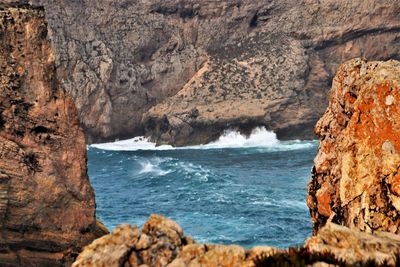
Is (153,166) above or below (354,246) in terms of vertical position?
below

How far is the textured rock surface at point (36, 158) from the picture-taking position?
30.6 m

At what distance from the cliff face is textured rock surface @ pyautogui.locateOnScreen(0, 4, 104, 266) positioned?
73.1 metres

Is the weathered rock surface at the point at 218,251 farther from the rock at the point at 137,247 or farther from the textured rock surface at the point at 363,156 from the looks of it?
the textured rock surface at the point at 363,156

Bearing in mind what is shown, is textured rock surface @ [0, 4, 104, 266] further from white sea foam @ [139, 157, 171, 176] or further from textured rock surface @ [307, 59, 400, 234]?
white sea foam @ [139, 157, 171, 176]

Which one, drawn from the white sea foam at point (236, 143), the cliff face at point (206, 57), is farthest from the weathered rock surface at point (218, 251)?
the cliff face at point (206, 57)

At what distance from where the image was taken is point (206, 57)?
124375 mm

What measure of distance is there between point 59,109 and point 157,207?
1021 inches

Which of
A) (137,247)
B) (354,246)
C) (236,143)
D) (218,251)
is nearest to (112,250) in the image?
(137,247)

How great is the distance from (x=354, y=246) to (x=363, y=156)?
7.51m

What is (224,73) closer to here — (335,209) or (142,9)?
(142,9)

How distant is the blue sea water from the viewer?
4800cm

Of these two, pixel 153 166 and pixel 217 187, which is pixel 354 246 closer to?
pixel 217 187

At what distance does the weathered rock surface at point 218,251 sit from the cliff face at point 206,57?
8956 centimetres

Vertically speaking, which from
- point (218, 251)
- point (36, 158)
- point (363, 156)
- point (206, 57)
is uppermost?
point (206, 57)
